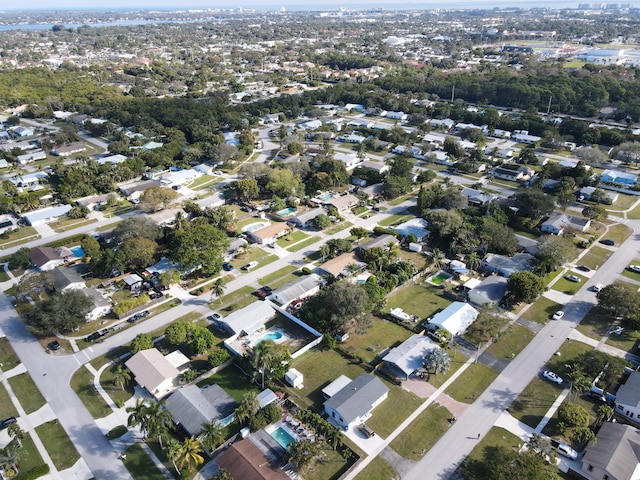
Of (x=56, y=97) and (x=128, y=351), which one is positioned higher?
(x=56, y=97)

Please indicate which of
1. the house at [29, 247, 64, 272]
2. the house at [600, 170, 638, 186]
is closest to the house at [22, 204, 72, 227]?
the house at [29, 247, 64, 272]

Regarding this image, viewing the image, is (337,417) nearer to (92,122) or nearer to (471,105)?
(92,122)

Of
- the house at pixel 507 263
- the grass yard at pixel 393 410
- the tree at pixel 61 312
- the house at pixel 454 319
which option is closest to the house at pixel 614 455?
the grass yard at pixel 393 410

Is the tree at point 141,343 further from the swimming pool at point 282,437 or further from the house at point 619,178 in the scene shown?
the house at point 619,178

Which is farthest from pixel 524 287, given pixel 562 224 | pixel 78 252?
pixel 78 252

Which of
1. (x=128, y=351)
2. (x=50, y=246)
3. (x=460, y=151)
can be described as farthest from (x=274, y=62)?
(x=128, y=351)

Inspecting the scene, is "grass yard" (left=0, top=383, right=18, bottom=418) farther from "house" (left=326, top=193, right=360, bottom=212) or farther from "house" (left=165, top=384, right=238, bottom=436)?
"house" (left=326, top=193, right=360, bottom=212)
